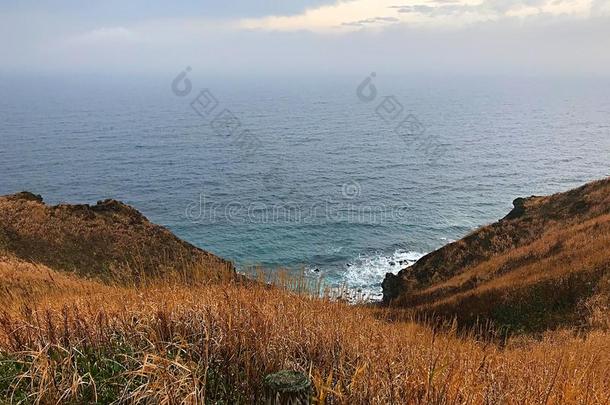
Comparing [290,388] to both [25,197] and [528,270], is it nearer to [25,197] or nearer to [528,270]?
[528,270]

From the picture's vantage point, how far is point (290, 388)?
496cm

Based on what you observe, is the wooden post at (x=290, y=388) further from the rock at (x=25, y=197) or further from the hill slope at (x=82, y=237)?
the rock at (x=25, y=197)

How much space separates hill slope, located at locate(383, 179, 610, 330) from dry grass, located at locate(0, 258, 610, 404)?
15.5 metres

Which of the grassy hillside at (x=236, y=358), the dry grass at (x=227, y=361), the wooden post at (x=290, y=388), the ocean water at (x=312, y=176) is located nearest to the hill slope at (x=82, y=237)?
the ocean water at (x=312, y=176)

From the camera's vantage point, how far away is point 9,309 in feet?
28.5

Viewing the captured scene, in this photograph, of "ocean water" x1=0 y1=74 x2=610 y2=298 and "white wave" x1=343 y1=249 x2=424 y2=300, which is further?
"ocean water" x1=0 y1=74 x2=610 y2=298

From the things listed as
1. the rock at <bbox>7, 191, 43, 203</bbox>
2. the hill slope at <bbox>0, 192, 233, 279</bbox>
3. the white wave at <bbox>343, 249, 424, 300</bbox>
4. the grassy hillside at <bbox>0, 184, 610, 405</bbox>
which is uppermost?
the grassy hillside at <bbox>0, 184, 610, 405</bbox>

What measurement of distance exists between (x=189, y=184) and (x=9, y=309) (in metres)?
79.6

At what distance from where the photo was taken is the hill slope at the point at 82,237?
36.8m

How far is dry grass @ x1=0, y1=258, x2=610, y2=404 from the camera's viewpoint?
17.3 feet

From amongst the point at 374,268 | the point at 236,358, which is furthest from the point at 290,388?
the point at 374,268

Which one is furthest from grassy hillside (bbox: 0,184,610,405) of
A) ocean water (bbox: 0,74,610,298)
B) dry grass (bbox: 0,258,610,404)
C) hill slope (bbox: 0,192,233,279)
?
ocean water (bbox: 0,74,610,298)

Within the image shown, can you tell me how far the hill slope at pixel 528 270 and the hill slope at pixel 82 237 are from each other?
16.9 meters

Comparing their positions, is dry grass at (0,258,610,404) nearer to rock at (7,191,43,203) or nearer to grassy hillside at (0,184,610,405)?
grassy hillside at (0,184,610,405)
